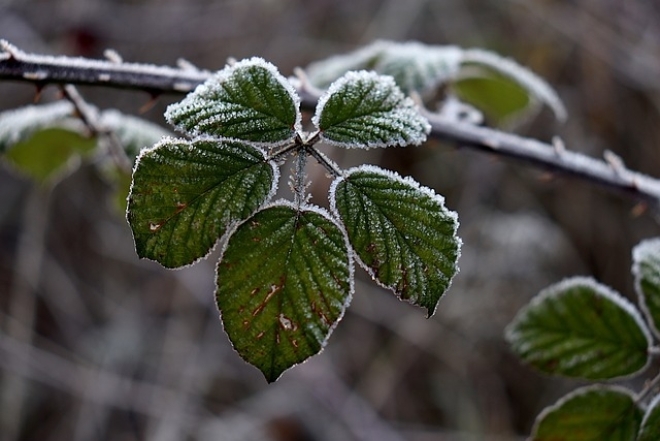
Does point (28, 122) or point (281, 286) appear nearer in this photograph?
point (281, 286)

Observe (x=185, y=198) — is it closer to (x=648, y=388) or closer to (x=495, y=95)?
(x=648, y=388)

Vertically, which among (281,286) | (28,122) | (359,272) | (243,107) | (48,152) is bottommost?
(359,272)

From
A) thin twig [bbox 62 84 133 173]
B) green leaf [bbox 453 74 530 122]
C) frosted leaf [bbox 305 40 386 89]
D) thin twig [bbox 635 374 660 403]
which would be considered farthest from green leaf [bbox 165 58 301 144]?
green leaf [bbox 453 74 530 122]

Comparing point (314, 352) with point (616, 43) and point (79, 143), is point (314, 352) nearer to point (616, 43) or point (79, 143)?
point (79, 143)

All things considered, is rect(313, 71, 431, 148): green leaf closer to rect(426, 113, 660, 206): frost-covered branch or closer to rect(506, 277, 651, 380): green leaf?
rect(426, 113, 660, 206): frost-covered branch

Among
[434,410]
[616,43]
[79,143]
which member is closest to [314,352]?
[79,143]

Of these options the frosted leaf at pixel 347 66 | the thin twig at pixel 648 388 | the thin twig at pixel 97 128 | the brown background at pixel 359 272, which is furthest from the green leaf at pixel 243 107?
the brown background at pixel 359 272

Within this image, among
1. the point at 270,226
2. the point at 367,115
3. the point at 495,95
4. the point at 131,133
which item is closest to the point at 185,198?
the point at 270,226
